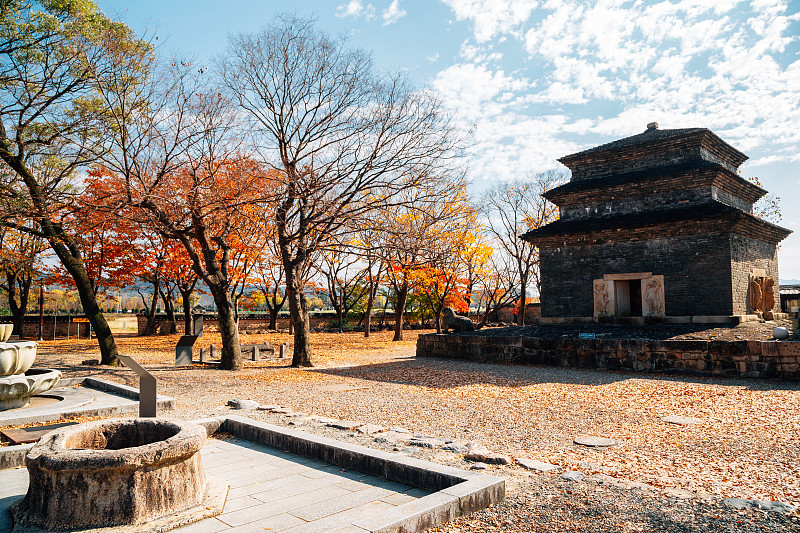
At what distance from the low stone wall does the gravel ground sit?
0.53 meters

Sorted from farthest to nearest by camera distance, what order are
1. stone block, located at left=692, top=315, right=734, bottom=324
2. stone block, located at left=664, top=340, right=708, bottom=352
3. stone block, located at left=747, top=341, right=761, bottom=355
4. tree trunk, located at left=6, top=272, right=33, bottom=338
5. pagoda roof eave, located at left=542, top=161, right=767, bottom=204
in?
tree trunk, located at left=6, top=272, right=33, bottom=338 < pagoda roof eave, located at left=542, top=161, right=767, bottom=204 < stone block, located at left=692, top=315, right=734, bottom=324 < stone block, located at left=664, top=340, right=708, bottom=352 < stone block, located at left=747, top=341, right=761, bottom=355

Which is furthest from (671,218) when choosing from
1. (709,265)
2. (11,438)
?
(11,438)

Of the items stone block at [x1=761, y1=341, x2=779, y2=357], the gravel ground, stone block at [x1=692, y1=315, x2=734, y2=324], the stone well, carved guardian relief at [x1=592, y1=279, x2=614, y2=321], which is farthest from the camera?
carved guardian relief at [x1=592, y1=279, x2=614, y2=321]

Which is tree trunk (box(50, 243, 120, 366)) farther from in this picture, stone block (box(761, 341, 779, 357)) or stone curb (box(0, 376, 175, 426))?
stone block (box(761, 341, 779, 357))

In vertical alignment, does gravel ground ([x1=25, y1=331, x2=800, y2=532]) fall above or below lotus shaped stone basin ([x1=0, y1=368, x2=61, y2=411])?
below

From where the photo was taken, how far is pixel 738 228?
1577 centimetres

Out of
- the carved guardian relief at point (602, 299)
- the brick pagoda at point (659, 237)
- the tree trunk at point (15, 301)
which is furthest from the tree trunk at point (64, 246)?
the carved guardian relief at point (602, 299)

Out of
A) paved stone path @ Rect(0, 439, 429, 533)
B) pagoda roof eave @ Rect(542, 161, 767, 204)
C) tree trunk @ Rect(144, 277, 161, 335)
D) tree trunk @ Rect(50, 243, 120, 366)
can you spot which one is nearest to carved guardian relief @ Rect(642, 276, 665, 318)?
pagoda roof eave @ Rect(542, 161, 767, 204)

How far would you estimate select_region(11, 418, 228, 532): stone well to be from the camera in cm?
→ 348

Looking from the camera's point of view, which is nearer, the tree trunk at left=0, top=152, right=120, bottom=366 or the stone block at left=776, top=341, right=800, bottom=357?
the stone block at left=776, top=341, right=800, bottom=357

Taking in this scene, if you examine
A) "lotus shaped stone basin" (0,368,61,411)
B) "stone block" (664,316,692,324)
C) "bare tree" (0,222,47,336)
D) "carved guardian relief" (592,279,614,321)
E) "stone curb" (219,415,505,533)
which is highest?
"bare tree" (0,222,47,336)

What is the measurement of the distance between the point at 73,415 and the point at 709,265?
657 inches

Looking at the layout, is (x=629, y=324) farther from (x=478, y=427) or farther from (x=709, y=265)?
(x=478, y=427)

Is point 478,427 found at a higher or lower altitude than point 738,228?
lower
